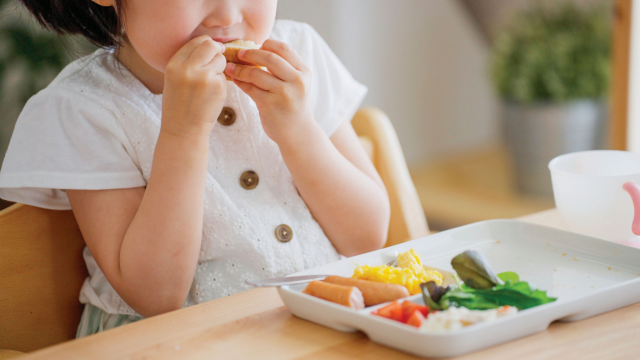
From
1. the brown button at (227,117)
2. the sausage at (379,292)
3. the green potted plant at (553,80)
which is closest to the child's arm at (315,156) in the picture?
the brown button at (227,117)

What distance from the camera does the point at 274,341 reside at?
0.55 m

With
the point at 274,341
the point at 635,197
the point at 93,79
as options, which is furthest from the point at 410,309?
the point at 93,79

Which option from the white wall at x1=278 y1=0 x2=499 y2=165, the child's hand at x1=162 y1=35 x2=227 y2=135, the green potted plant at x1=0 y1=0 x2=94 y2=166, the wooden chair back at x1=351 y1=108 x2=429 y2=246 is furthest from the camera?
the white wall at x1=278 y1=0 x2=499 y2=165

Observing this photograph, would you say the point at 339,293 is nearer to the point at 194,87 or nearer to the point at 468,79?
the point at 194,87

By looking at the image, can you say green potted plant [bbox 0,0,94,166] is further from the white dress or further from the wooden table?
the wooden table

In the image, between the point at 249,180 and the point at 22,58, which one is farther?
the point at 22,58

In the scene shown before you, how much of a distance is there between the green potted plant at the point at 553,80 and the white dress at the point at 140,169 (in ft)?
6.19

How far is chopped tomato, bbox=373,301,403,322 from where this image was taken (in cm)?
53

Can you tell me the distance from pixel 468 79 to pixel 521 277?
2755 mm

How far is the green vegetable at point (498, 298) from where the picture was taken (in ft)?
1.77

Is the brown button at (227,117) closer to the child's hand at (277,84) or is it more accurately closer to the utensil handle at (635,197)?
the child's hand at (277,84)

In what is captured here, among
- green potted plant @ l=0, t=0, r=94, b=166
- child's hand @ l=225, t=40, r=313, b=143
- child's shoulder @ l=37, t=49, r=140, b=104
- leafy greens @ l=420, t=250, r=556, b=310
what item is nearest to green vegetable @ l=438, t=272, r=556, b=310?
leafy greens @ l=420, t=250, r=556, b=310

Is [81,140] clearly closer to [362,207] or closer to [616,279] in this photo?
[362,207]

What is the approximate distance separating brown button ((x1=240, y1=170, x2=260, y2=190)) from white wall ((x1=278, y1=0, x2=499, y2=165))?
71.4 inches
